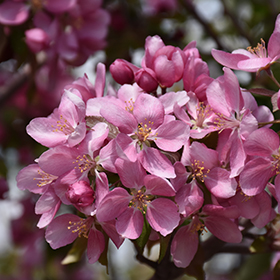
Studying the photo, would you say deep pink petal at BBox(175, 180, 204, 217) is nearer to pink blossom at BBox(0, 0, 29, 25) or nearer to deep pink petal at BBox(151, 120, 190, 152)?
deep pink petal at BBox(151, 120, 190, 152)

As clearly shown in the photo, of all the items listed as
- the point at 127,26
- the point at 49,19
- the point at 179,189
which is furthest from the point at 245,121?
the point at 127,26

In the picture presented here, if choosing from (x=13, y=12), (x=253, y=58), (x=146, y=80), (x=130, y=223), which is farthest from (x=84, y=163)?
(x=13, y=12)

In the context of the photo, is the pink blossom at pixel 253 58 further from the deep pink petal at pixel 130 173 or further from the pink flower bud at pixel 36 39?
the pink flower bud at pixel 36 39

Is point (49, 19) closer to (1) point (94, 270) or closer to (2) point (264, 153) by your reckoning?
(2) point (264, 153)

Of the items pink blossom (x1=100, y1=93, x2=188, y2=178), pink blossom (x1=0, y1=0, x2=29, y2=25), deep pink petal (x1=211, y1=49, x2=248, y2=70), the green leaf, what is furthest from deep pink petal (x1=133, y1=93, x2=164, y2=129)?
pink blossom (x1=0, y1=0, x2=29, y2=25)

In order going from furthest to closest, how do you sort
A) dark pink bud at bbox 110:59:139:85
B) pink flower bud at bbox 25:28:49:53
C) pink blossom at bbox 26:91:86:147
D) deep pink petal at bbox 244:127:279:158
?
pink flower bud at bbox 25:28:49:53, dark pink bud at bbox 110:59:139:85, pink blossom at bbox 26:91:86:147, deep pink petal at bbox 244:127:279:158

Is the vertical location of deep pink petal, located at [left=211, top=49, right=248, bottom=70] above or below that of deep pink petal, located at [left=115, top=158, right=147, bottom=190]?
above
